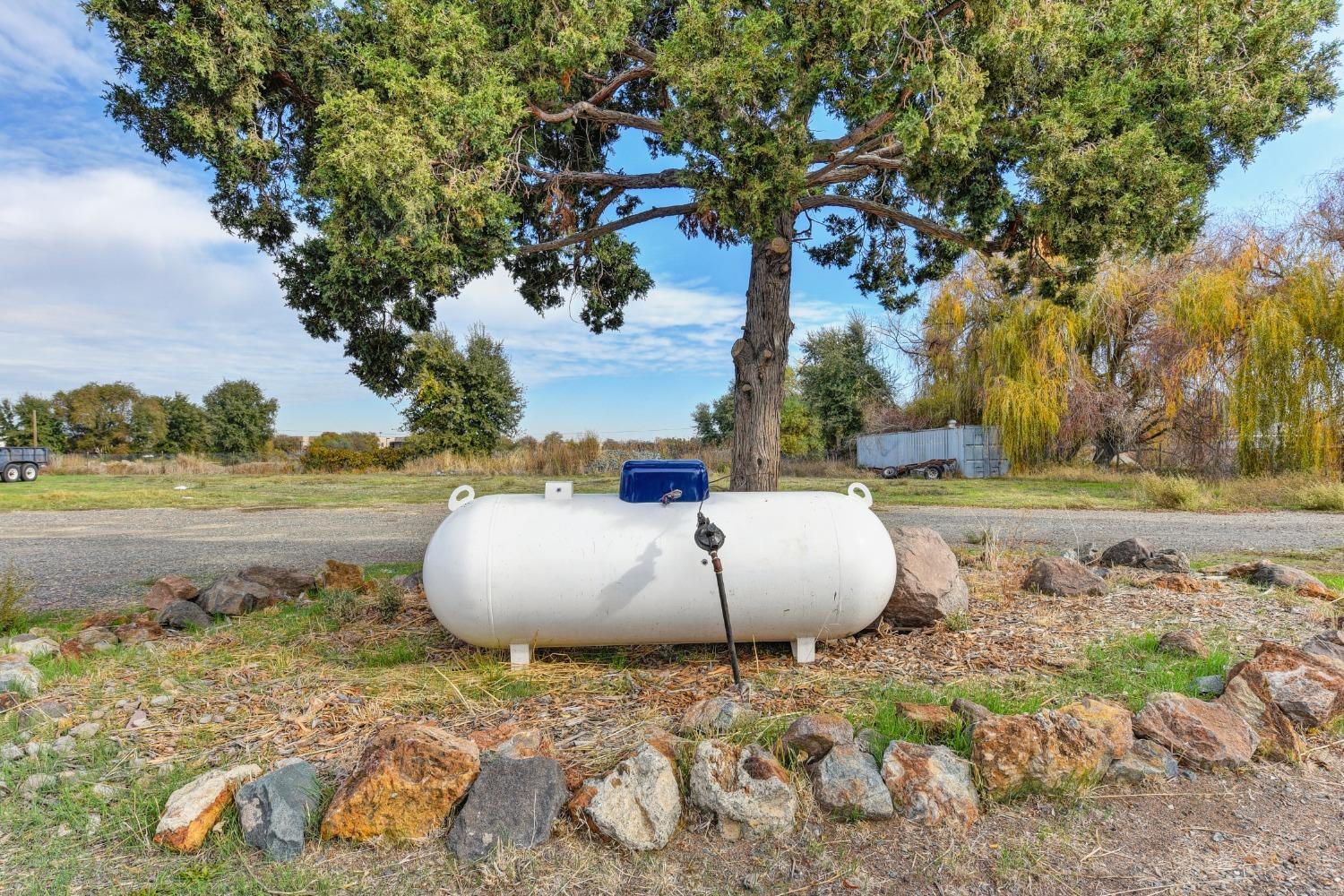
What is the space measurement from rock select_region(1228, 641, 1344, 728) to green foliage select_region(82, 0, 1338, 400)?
13.2 feet

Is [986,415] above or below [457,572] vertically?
above

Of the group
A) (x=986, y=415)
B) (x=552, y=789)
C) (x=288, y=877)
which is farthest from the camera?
(x=986, y=415)

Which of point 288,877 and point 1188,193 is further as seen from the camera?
point 1188,193

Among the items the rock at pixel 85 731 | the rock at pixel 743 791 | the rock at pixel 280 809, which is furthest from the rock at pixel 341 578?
the rock at pixel 743 791

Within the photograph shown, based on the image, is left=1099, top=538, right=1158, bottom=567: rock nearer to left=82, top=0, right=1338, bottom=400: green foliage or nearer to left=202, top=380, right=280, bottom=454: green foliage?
left=82, top=0, right=1338, bottom=400: green foliage

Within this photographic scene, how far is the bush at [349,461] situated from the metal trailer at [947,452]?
21.4 m

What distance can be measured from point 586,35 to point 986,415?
705 inches

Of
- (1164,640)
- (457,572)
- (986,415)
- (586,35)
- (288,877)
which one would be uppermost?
(586,35)

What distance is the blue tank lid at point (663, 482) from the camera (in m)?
3.85

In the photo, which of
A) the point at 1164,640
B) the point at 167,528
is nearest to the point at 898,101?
the point at 1164,640

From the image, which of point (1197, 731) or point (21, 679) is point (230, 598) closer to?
point (21, 679)

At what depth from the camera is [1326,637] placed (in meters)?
3.59

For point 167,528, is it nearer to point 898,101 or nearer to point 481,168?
point 481,168

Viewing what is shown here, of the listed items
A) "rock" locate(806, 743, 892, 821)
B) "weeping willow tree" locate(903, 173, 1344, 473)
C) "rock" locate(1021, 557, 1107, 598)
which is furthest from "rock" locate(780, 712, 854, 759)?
"weeping willow tree" locate(903, 173, 1344, 473)
